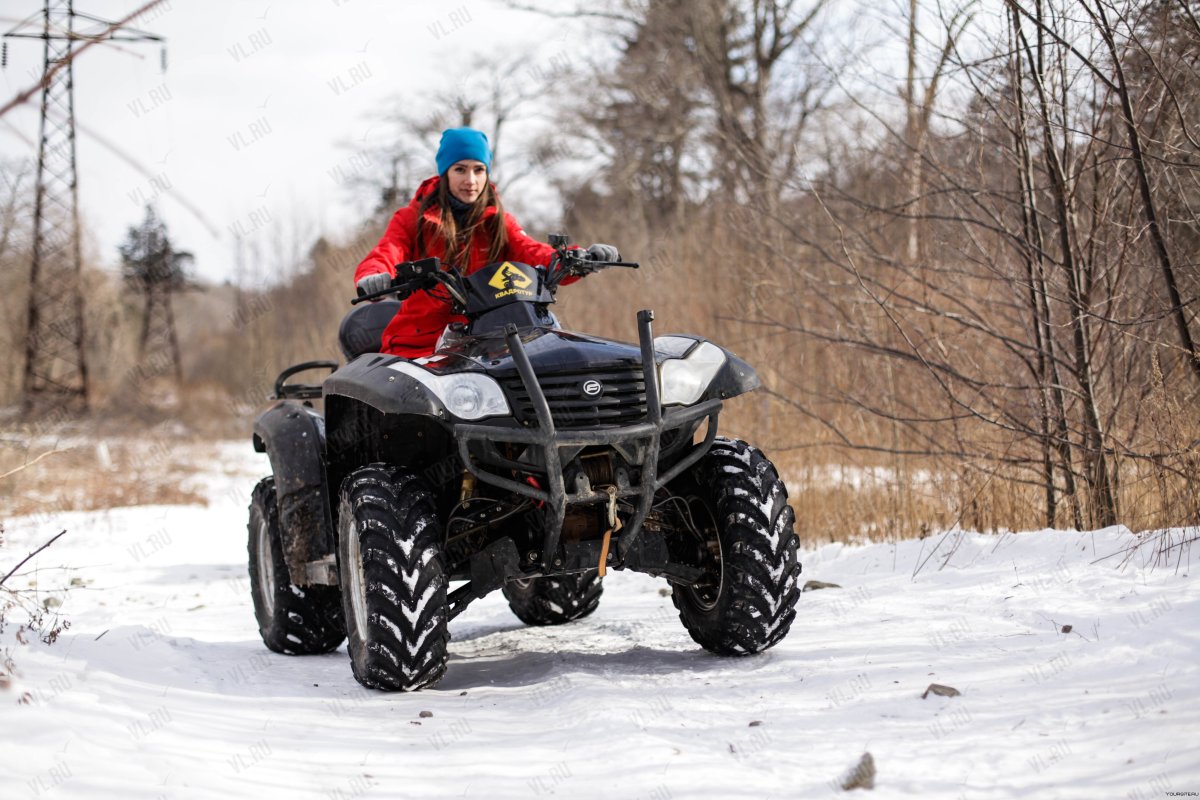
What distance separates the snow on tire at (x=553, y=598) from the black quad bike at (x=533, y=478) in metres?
1.34

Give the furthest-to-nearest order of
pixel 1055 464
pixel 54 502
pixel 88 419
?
pixel 88 419, pixel 54 502, pixel 1055 464

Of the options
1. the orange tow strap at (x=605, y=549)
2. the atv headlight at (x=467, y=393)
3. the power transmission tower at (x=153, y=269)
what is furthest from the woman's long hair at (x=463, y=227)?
the power transmission tower at (x=153, y=269)

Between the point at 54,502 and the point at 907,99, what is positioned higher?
the point at 907,99

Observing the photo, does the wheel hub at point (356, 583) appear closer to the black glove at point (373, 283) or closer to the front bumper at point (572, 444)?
the front bumper at point (572, 444)

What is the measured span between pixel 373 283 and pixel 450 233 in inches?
27.8

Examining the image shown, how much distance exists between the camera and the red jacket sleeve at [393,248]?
492 centimetres

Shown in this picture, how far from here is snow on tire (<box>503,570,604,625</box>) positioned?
628 cm

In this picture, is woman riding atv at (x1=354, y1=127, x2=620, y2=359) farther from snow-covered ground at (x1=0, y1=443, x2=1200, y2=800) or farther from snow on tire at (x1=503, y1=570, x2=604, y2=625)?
snow on tire at (x1=503, y1=570, x2=604, y2=625)

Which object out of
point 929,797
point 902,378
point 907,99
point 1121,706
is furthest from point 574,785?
point 902,378

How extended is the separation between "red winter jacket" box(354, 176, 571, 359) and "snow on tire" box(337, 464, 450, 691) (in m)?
1.01

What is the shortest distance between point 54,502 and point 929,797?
1369cm

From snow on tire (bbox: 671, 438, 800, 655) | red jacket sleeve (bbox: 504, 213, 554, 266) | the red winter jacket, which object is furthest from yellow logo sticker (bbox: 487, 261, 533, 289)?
snow on tire (bbox: 671, 438, 800, 655)

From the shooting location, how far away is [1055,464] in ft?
21.1

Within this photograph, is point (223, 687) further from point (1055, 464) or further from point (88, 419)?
point (88, 419)
